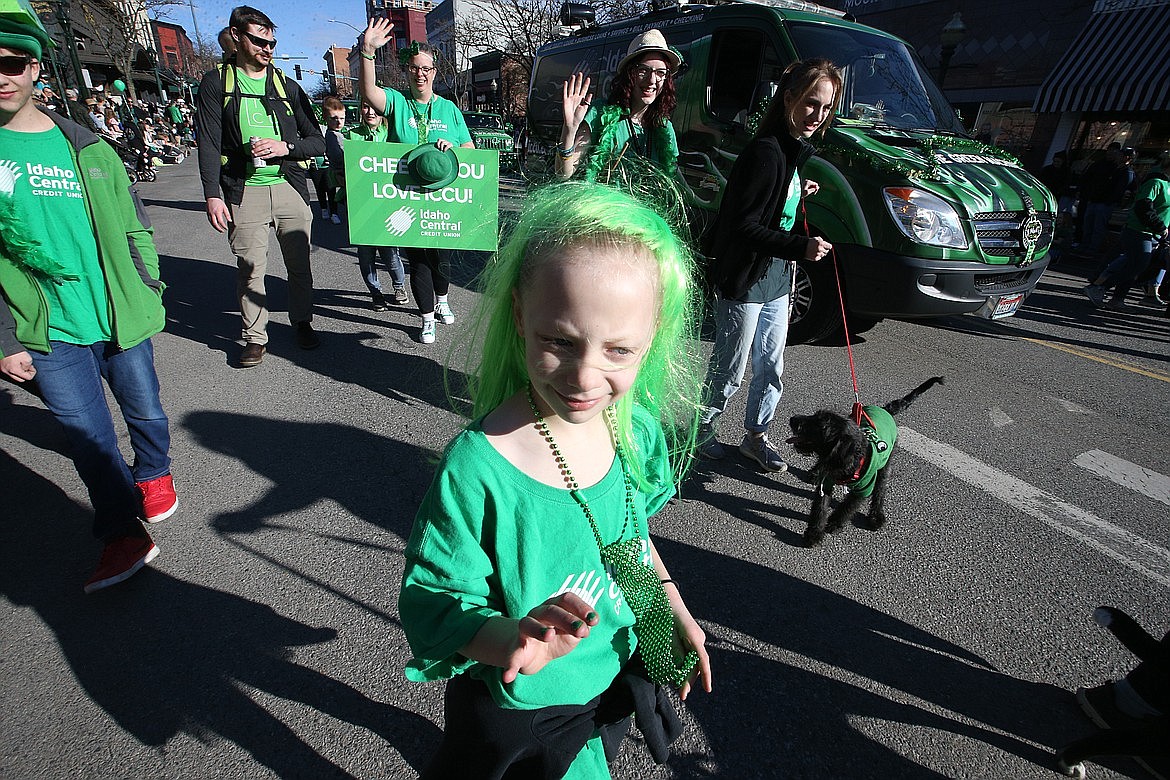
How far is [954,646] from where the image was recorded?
2254 mm

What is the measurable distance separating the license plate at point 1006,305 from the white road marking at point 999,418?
3.23 ft

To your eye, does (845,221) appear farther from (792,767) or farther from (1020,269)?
(792,767)

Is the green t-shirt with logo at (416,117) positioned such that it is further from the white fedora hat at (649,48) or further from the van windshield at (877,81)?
the van windshield at (877,81)

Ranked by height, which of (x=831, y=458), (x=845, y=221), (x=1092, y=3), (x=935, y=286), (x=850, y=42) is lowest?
(x=831, y=458)

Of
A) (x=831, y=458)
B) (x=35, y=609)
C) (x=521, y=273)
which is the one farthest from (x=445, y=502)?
(x=35, y=609)

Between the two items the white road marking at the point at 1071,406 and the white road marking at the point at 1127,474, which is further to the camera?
the white road marking at the point at 1071,406

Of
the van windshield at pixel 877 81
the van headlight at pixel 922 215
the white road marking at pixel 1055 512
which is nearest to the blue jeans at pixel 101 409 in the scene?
the white road marking at pixel 1055 512

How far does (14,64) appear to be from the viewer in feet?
6.15

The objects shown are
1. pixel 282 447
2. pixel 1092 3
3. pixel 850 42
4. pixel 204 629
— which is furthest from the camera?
pixel 1092 3

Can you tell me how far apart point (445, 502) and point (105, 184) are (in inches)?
89.9

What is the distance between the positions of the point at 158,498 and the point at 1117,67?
1822cm

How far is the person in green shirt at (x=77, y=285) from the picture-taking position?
6.51 ft

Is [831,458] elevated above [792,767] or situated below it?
above

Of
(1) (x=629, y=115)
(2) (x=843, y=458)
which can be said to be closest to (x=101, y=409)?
(1) (x=629, y=115)
